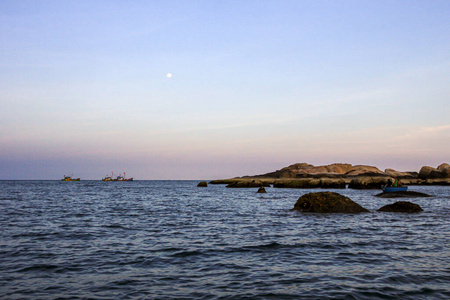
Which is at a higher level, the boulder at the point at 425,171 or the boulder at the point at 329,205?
the boulder at the point at 425,171

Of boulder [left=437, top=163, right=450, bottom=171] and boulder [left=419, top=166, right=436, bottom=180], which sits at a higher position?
boulder [left=437, top=163, right=450, bottom=171]

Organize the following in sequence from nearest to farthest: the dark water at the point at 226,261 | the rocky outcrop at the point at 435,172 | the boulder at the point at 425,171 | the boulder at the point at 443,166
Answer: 1. the dark water at the point at 226,261
2. the rocky outcrop at the point at 435,172
3. the boulder at the point at 443,166
4. the boulder at the point at 425,171

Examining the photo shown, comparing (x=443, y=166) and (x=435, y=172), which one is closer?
(x=435, y=172)

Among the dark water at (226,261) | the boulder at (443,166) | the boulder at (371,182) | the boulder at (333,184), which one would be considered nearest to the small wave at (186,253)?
the dark water at (226,261)

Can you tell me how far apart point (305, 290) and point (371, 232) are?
1110 centimetres

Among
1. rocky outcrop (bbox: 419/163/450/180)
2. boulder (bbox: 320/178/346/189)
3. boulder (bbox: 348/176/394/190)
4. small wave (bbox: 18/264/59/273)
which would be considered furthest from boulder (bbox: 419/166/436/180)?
small wave (bbox: 18/264/59/273)

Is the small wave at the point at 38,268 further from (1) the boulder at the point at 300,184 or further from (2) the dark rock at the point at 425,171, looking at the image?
(2) the dark rock at the point at 425,171

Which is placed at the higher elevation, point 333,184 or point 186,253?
point 186,253

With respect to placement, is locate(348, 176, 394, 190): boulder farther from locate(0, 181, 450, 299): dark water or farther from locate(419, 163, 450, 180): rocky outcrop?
locate(0, 181, 450, 299): dark water

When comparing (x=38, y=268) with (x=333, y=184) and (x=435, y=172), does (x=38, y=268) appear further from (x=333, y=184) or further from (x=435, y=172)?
(x=435, y=172)

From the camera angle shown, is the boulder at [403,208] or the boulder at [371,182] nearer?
the boulder at [403,208]

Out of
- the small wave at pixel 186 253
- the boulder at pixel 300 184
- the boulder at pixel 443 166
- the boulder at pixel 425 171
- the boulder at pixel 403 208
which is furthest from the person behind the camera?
the boulder at pixel 425 171

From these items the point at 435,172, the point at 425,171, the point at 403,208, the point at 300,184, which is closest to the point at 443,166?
the point at 425,171

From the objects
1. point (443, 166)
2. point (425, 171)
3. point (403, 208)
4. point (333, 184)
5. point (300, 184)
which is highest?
point (443, 166)
